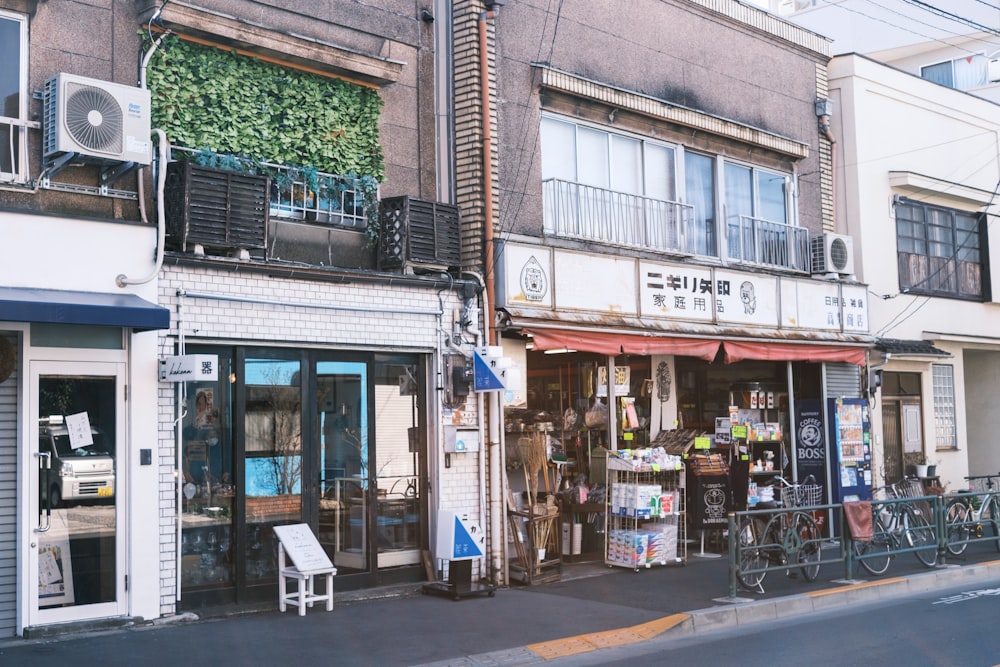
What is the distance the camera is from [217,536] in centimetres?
1102

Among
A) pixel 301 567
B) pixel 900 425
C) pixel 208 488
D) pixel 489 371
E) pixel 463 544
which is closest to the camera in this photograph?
pixel 301 567

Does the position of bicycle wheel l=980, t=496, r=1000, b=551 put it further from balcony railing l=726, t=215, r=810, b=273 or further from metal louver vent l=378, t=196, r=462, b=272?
metal louver vent l=378, t=196, r=462, b=272

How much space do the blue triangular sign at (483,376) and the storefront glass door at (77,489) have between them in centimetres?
411

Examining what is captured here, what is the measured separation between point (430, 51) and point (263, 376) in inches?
186

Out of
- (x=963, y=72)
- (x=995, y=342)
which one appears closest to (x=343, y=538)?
(x=995, y=342)

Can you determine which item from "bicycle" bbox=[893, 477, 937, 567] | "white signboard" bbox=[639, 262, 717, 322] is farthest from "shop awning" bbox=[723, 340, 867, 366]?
"bicycle" bbox=[893, 477, 937, 567]

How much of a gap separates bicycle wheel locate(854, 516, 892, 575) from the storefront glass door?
8665 mm

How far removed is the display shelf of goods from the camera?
46.6 ft

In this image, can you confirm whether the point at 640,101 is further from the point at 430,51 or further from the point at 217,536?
the point at 217,536

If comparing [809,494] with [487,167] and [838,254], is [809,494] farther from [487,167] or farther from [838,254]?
→ [487,167]

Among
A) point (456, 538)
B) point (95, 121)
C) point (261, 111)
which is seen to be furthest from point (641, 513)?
point (95, 121)

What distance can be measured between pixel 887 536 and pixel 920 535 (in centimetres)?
83

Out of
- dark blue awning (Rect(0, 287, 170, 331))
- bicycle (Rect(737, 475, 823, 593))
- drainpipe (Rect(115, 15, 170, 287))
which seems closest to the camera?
dark blue awning (Rect(0, 287, 170, 331))

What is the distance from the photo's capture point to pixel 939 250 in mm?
21219
